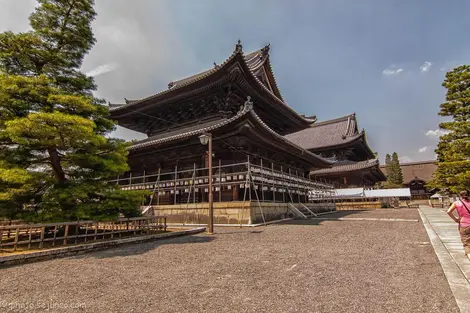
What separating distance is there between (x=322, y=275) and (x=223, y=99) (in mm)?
12375

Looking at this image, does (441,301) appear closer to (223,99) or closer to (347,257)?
(347,257)

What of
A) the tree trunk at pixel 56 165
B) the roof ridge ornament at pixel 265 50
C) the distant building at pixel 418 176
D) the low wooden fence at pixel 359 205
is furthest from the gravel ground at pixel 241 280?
the distant building at pixel 418 176

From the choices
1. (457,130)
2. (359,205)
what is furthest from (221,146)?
(359,205)

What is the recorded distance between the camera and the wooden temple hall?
12.6 meters

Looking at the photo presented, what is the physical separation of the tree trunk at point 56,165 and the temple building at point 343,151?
2336 cm

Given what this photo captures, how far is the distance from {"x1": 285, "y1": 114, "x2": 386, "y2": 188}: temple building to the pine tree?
22694mm

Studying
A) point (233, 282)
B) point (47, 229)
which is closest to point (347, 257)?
point (233, 282)

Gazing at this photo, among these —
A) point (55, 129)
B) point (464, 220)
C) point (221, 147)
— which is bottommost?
point (464, 220)

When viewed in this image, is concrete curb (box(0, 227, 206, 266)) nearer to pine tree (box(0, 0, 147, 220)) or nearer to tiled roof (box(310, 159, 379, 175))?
pine tree (box(0, 0, 147, 220))

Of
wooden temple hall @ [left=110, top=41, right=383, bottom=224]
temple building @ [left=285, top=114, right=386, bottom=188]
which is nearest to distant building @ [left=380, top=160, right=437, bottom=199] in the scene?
temple building @ [left=285, top=114, right=386, bottom=188]

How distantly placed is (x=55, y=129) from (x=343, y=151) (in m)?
30.8

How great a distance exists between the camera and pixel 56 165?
25.1 feet

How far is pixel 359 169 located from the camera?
89.6ft

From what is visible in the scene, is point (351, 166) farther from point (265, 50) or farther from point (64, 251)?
point (64, 251)
